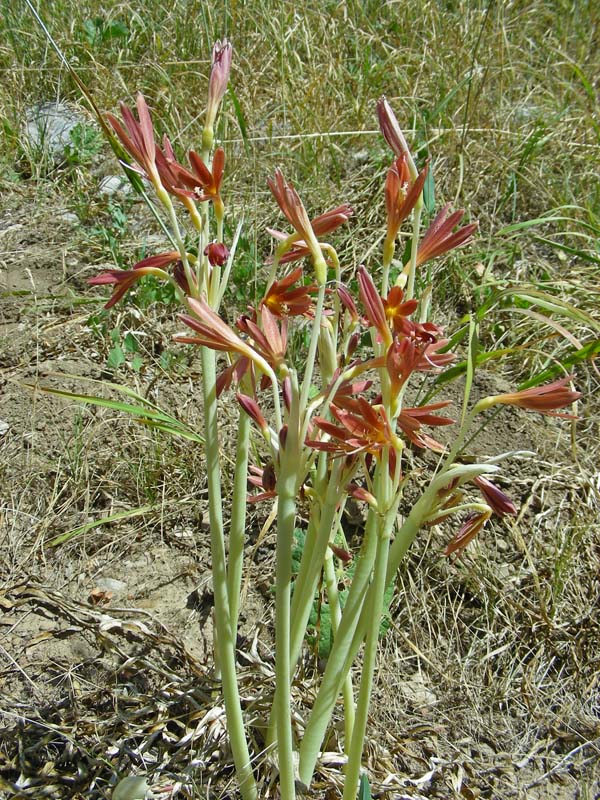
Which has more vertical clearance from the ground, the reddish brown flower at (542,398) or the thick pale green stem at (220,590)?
the reddish brown flower at (542,398)

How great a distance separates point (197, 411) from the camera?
2.39 metres

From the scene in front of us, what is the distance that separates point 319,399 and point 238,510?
0.99 ft

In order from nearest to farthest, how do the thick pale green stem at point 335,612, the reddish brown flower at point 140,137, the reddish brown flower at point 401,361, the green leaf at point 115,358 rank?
the reddish brown flower at point 401,361
the reddish brown flower at point 140,137
the thick pale green stem at point 335,612
the green leaf at point 115,358

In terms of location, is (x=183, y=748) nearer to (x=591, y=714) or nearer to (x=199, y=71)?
(x=591, y=714)

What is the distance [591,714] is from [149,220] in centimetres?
220

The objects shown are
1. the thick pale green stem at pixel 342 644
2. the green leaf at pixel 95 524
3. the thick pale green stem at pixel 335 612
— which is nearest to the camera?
the thick pale green stem at pixel 342 644

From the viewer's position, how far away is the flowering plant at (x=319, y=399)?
1.02 meters

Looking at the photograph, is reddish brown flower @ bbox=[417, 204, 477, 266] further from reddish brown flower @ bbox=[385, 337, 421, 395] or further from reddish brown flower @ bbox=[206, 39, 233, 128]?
reddish brown flower @ bbox=[206, 39, 233, 128]

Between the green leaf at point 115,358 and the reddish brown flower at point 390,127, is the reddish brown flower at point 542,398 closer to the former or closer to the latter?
the reddish brown flower at point 390,127

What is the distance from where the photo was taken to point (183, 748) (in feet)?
5.21

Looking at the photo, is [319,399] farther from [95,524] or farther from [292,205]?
[95,524]

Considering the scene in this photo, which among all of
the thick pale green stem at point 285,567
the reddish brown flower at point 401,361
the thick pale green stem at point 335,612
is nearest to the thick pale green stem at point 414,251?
the reddish brown flower at point 401,361

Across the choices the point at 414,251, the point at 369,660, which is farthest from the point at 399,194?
the point at 369,660

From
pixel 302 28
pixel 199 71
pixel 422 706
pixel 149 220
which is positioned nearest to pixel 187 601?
pixel 422 706
